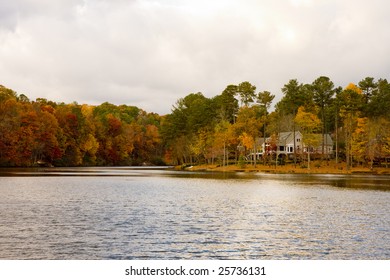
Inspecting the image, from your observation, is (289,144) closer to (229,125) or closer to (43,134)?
(229,125)

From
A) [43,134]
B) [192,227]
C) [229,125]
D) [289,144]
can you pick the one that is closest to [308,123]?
[229,125]

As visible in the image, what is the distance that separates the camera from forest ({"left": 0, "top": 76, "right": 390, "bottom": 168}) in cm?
11138

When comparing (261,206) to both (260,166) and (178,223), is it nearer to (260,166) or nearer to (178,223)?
(178,223)

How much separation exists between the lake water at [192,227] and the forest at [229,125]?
61.3m

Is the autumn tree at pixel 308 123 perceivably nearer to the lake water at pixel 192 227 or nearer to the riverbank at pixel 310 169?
the riverbank at pixel 310 169

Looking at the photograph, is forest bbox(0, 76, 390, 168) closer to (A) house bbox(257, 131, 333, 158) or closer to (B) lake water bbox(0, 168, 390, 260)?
(A) house bbox(257, 131, 333, 158)

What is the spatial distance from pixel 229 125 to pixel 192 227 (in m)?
99.4

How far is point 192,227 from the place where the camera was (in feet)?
106

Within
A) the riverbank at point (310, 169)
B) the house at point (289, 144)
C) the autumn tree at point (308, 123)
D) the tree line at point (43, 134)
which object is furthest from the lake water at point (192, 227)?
the tree line at point (43, 134)

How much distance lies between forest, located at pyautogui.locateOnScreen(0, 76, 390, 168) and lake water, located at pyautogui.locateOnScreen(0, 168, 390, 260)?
201 ft

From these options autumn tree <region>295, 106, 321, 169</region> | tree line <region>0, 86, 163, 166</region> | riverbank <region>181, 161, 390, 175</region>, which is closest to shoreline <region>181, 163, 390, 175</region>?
riverbank <region>181, 161, 390, 175</region>

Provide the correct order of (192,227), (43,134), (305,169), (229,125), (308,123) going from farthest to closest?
(43,134) < (229,125) < (305,169) < (308,123) < (192,227)

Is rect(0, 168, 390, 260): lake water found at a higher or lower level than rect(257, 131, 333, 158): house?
lower

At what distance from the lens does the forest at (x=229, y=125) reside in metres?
111
